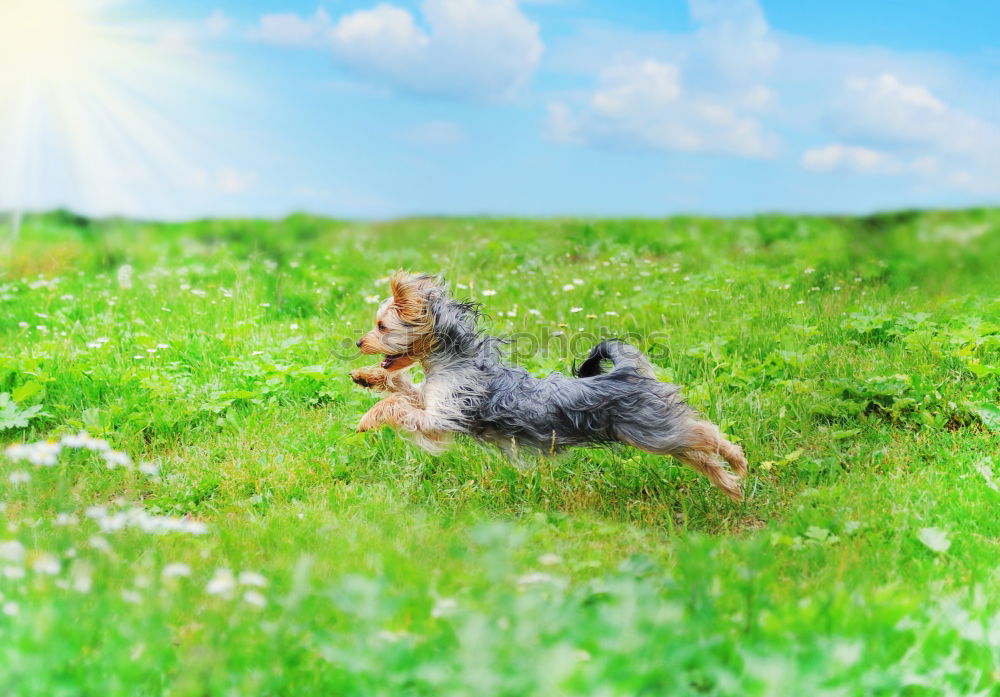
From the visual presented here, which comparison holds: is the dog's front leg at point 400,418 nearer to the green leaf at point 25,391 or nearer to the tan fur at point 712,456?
the tan fur at point 712,456

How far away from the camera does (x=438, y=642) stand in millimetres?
3104

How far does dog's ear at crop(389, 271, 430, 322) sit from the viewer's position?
16.6ft

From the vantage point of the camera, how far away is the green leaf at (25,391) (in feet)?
21.1

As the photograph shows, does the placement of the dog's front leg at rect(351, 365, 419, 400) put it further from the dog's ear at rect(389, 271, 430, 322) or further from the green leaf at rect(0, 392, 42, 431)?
the green leaf at rect(0, 392, 42, 431)

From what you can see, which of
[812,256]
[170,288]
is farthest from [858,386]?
[170,288]

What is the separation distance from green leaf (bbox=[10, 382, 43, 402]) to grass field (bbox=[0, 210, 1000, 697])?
3cm

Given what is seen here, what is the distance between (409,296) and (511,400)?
812mm

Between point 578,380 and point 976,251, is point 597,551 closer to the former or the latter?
point 578,380

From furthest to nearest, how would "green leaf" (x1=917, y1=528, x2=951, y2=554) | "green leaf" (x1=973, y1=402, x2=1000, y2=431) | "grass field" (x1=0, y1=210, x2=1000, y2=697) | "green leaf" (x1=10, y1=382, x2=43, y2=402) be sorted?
"green leaf" (x1=10, y1=382, x2=43, y2=402) → "green leaf" (x1=973, y1=402, x2=1000, y2=431) → "green leaf" (x1=917, y1=528, x2=951, y2=554) → "grass field" (x1=0, y1=210, x2=1000, y2=697)

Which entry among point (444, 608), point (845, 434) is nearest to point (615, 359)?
point (845, 434)

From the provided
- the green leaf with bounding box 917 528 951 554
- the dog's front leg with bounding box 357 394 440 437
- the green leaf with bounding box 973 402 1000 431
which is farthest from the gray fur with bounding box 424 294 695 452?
the green leaf with bounding box 973 402 1000 431

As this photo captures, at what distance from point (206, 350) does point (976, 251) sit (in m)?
7.69

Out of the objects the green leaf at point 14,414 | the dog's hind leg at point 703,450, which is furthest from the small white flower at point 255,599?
the green leaf at point 14,414

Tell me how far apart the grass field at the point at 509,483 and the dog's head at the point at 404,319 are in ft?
2.98
